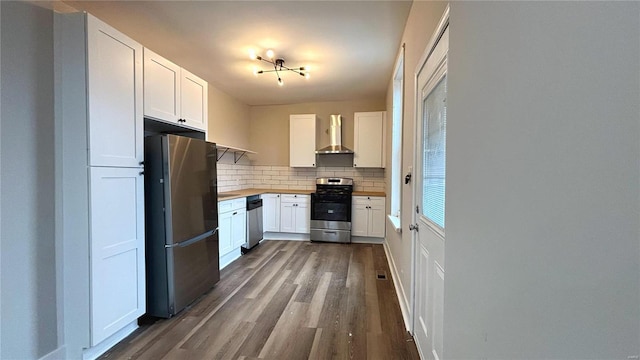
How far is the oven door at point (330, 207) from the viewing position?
4.60 metres

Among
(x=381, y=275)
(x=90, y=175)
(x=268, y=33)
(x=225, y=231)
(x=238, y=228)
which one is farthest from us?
(x=238, y=228)

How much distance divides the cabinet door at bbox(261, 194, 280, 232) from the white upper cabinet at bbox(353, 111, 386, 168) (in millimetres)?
1649

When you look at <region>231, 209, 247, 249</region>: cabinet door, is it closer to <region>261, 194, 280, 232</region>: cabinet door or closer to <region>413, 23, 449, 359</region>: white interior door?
<region>261, 194, 280, 232</region>: cabinet door

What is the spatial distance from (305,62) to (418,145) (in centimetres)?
209

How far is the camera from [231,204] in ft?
11.8

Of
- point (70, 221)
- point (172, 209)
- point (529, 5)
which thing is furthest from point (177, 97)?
point (529, 5)

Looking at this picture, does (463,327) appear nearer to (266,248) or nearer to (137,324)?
(137,324)

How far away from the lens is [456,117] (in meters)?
0.99

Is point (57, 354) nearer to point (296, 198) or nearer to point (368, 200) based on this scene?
point (296, 198)

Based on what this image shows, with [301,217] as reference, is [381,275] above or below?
below

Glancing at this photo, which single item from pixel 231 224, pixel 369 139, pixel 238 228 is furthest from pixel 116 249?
pixel 369 139

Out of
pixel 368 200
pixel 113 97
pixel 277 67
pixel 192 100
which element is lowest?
pixel 368 200

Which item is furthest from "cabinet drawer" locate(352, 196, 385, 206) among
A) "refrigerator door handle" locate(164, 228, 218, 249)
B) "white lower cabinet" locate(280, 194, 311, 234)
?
"refrigerator door handle" locate(164, 228, 218, 249)

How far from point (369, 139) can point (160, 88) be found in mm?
3357
